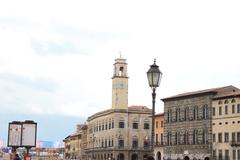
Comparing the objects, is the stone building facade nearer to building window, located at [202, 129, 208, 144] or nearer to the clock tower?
building window, located at [202, 129, 208, 144]

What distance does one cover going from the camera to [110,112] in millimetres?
125688

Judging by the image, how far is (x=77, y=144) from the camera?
171250mm

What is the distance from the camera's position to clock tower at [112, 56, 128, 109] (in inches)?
Result: 4852

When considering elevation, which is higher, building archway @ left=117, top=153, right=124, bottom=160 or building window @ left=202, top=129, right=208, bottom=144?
building window @ left=202, top=129, right=208, bottom=144

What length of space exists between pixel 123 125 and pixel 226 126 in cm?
4329

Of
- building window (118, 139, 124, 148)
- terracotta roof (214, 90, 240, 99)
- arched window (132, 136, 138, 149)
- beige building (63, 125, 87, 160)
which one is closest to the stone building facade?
terracotta roof (214, 90, 240, 99)

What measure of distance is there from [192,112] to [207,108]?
4.34m

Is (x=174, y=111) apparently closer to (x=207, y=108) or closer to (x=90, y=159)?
(x=207, y=108)

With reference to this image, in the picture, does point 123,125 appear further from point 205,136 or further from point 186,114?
point 205,136

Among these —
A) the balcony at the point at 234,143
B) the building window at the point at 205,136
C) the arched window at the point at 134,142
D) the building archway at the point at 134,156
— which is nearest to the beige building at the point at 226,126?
the balcony at the point at 234,143

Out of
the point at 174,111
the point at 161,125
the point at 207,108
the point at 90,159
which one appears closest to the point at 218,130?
the point at 207,108

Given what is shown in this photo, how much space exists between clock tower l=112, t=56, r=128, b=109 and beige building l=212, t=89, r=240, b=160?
38892 mm

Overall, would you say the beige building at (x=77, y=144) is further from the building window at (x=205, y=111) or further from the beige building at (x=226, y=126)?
the beige building at (x=226, y=126)

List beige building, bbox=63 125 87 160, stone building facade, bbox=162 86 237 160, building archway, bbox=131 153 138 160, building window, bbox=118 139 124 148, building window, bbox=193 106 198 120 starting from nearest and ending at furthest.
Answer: stone building facade, bbox=162 86 237 160 → building window, bbox=193 106 198 120 → building window, bbox=118 139 124 148 → building archway, bbox=131 153 138 160 → beige building, bbox=63 125 87 160
